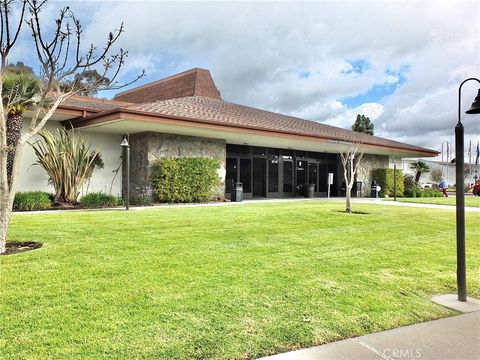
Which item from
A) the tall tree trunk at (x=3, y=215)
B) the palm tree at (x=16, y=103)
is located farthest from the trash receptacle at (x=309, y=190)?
the tall tree trunk at (x=3, y=215)

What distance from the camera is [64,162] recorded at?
14.0m

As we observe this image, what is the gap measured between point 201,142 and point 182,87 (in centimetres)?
870

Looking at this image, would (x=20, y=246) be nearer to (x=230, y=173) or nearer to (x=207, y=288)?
(x=207, y=288)

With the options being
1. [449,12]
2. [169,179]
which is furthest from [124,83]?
[169,179]

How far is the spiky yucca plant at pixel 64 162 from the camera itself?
13.9 metres

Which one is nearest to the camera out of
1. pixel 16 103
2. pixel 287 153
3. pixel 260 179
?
pixel 16 103

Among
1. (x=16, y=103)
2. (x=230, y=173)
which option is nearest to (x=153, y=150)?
(x=16, y=103)

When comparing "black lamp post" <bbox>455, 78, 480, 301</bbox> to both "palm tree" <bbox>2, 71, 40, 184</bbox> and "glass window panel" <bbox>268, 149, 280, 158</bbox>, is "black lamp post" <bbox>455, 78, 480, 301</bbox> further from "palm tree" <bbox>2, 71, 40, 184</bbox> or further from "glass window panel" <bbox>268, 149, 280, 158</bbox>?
"glass window panel" <bbox>268, 149, 280, 158</bbox>

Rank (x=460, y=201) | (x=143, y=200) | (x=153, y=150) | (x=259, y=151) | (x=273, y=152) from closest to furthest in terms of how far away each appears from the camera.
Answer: (x=460, y=201)
(x=143, y=200)
(x=153, y=150)
(x=259, y=151)
(x=273, y=152)

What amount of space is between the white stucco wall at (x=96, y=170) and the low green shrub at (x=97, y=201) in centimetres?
242

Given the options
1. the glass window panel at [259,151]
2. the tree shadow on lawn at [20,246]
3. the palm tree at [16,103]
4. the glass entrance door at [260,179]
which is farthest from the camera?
the glass entrance door at [260,179]

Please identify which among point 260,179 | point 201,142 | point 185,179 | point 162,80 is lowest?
point 185,179

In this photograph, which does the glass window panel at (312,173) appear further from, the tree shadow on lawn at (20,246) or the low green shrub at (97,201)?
the tree shadow on lawn at (20,246)

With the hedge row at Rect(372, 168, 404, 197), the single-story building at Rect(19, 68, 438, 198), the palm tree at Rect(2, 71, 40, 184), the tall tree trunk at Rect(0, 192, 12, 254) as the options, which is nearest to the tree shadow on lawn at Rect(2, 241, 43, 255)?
the tall tree trunk at Rect(0, 192, 12, 254)
